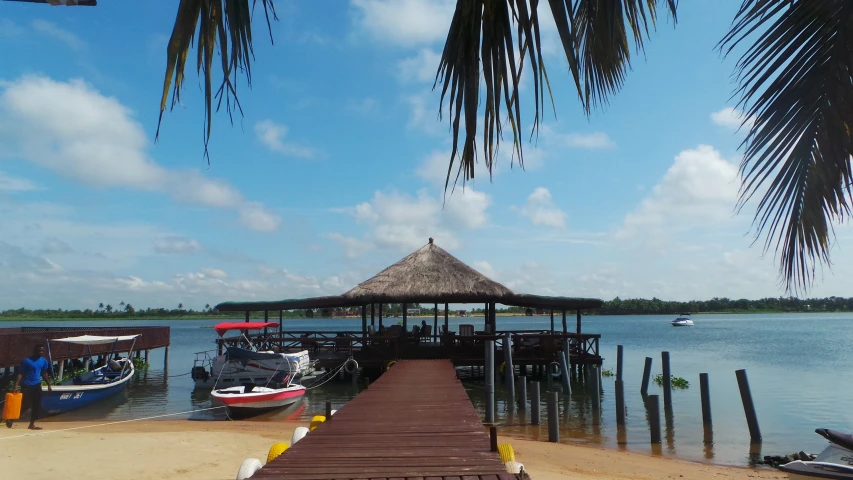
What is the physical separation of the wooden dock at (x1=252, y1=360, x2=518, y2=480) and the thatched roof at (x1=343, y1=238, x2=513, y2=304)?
11.3m

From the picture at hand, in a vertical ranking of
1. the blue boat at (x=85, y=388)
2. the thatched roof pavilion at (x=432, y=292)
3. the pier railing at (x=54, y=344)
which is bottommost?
the blue boat at (x=85, y=388)

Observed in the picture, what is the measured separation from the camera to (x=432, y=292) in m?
22.3

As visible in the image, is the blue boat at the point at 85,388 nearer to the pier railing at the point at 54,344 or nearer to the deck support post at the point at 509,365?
the pier railing at the point at 54,344

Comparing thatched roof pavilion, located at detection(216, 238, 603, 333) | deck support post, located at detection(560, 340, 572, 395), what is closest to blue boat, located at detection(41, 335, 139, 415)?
thatched roof pavilion, located at detection(216, 238, 603, 333)

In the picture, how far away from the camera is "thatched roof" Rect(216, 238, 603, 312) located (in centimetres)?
2222

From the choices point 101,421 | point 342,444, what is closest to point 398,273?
point 101,421

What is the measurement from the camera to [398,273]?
23734 mm

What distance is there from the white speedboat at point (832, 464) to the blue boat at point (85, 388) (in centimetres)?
1833

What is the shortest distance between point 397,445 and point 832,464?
23.0 feet

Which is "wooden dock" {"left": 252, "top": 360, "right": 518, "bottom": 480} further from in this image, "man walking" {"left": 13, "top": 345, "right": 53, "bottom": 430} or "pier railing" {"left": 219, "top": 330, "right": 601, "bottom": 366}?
"pier railing" {"left": 219, "top": 330, "right": 601, "bottom": 366}

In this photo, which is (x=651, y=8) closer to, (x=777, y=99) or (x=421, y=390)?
(x=777, y=99)

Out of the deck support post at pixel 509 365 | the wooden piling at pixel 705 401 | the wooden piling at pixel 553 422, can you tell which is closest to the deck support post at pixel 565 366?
the deck support post at pixel 509 365

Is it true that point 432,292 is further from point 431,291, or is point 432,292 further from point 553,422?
point 553,422

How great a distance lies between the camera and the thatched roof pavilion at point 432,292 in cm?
2223
